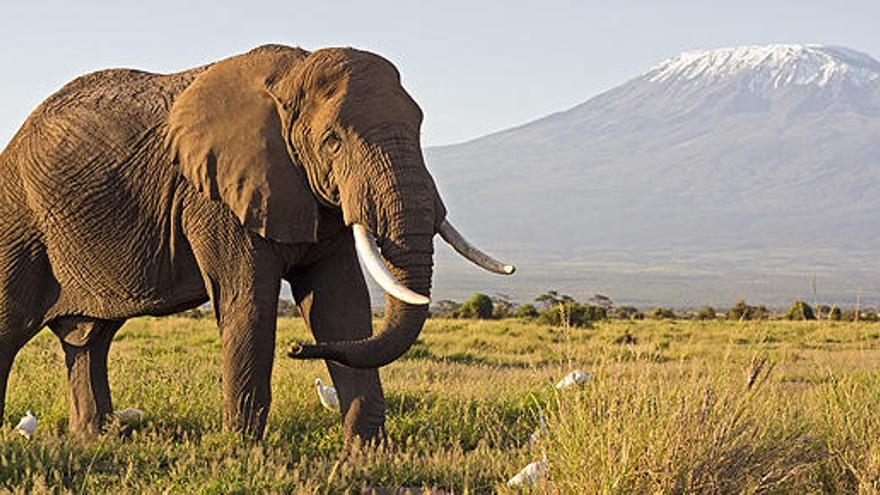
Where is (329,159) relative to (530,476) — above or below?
above

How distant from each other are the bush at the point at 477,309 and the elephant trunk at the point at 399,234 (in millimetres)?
31120

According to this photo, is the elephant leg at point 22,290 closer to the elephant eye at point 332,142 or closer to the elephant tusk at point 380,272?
the elephant eye at point 332,142

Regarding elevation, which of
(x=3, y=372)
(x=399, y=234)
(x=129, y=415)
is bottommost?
(x=129, y=415)

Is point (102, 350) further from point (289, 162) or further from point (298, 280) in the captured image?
point (289, 162)

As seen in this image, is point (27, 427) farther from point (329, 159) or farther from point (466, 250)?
point (466, 250)

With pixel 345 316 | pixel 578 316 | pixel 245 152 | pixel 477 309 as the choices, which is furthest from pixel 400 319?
pixel 477 309

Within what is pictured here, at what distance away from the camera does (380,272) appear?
24.5 feet

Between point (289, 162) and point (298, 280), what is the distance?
3.29 ft

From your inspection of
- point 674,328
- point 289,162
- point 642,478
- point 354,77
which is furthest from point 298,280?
point 674,328

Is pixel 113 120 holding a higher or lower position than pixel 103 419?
higher

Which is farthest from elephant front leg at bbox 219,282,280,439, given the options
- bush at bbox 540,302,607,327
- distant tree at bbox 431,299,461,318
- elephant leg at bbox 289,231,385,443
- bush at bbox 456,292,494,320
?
distant tree at bbox 431,299,461,318

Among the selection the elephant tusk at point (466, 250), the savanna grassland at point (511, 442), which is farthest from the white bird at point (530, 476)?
the elephant tusk at point (466, 250)

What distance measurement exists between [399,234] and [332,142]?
0.80 metres

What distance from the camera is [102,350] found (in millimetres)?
9969
